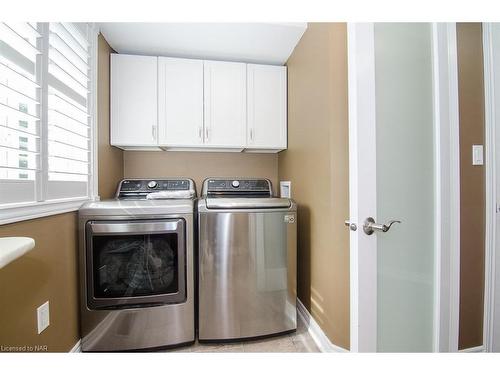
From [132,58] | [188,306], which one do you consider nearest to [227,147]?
[132,58]

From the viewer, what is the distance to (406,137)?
0.93 m

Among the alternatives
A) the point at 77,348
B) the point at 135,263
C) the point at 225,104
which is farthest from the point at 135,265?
the point at 225,104

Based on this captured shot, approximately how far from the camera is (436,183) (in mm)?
947

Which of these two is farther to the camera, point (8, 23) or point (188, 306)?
point (188, 306)

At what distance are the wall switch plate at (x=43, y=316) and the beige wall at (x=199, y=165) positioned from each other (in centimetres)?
121

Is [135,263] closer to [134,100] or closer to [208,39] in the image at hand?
[134,100]

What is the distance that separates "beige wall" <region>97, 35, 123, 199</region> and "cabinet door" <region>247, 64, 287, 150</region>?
3.76 ft

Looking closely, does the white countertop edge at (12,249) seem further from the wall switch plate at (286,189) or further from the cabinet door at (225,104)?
the wall switch plate at (286,189)

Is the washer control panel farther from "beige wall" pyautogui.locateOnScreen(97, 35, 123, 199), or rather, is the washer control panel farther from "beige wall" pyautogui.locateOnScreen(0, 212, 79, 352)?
"beige wall" pyautogui.locateOnScreen(0, 212, 79, 352)

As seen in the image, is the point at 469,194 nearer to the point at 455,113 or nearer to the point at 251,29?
the point at 455,113

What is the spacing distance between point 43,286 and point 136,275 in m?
0.44

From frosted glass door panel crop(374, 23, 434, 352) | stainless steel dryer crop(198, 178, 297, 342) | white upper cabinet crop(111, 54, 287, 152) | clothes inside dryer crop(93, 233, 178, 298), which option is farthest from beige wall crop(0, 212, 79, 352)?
frosted glass door panel crop(374, 23, 434, 352)
